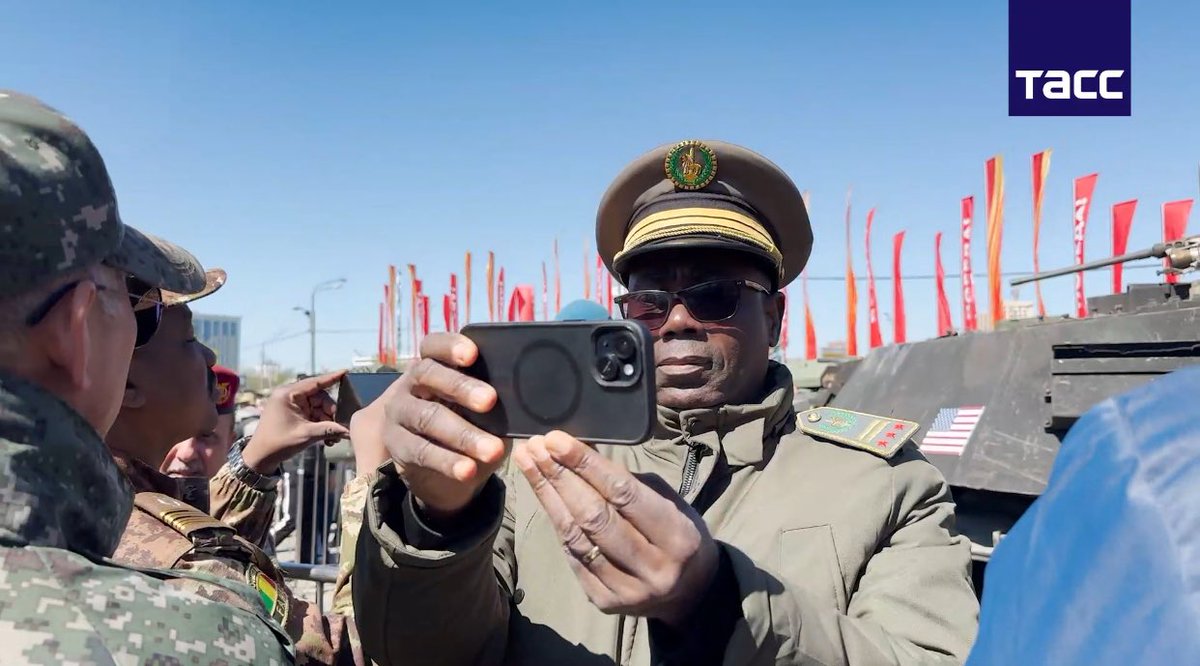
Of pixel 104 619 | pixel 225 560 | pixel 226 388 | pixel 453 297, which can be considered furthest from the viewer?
pixel 453 297

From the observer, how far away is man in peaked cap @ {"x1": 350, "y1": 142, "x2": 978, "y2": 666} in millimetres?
1210

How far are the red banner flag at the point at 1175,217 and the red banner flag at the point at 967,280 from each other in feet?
16.3

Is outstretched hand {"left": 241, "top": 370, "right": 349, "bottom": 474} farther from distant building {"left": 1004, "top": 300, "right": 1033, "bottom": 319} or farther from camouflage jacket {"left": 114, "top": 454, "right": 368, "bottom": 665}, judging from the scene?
distant building {"left": 1004, "top": 300, "right": 1033, "bottom": 319}

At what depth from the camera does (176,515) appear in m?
2.02

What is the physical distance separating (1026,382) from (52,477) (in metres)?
5.92

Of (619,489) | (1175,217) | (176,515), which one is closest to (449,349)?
(619,489)

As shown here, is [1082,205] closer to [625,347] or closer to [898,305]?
[898,305]

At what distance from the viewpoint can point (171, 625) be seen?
1.11 metres

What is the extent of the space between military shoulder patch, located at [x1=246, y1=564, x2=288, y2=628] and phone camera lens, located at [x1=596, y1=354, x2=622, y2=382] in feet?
3.82

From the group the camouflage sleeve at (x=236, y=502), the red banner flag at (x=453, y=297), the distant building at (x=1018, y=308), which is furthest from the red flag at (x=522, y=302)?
the camouflage sleeve at (x=236, y=502)

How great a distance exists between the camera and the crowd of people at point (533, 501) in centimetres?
110

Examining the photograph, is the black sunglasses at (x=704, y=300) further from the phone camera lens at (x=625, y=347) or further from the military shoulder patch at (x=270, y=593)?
the military shoulder patch at (x=270, y=593)

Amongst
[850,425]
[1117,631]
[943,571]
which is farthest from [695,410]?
[1117,631]

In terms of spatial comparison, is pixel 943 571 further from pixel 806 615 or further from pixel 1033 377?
pixel 1033 377
